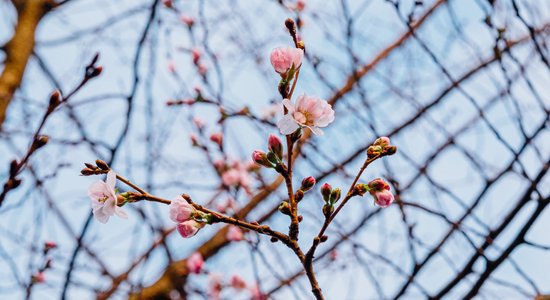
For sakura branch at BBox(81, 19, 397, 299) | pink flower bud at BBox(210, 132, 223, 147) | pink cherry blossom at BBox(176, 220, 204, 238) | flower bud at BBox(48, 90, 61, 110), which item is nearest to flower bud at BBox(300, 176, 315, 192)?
sakura branch at BBox(81, 19, 397, 299)

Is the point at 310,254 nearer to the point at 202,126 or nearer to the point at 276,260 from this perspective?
the point at 276,260

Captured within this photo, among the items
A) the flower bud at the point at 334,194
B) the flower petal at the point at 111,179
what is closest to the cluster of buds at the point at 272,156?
the flower bud at the point at 334,194

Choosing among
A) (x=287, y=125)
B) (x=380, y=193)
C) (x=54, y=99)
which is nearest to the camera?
(x=287, y=125)

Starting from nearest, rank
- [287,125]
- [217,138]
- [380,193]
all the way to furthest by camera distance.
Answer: [287,125], [380,193], [217,138]

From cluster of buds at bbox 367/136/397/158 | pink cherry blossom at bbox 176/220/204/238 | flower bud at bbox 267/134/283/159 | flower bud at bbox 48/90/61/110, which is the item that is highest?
cluster of buds at bbox 367/136/397/158

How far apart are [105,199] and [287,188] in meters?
0.39

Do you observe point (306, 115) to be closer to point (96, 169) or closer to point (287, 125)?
point (287, 125)

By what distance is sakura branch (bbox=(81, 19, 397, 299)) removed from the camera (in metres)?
0.89

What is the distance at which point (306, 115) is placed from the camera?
3.26 ft

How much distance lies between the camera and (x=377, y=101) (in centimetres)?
280

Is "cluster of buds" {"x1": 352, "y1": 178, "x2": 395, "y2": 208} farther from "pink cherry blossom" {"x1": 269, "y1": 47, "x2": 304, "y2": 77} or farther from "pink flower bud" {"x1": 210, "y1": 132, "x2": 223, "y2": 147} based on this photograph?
"pink flower bud" {"x1": 210, "y1": 132, "x2": 223, "y2": 147}

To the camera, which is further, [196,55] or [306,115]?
[196,55]

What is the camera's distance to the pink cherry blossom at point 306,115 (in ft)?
2.97

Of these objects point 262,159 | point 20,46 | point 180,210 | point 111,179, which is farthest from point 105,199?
point 20,46
